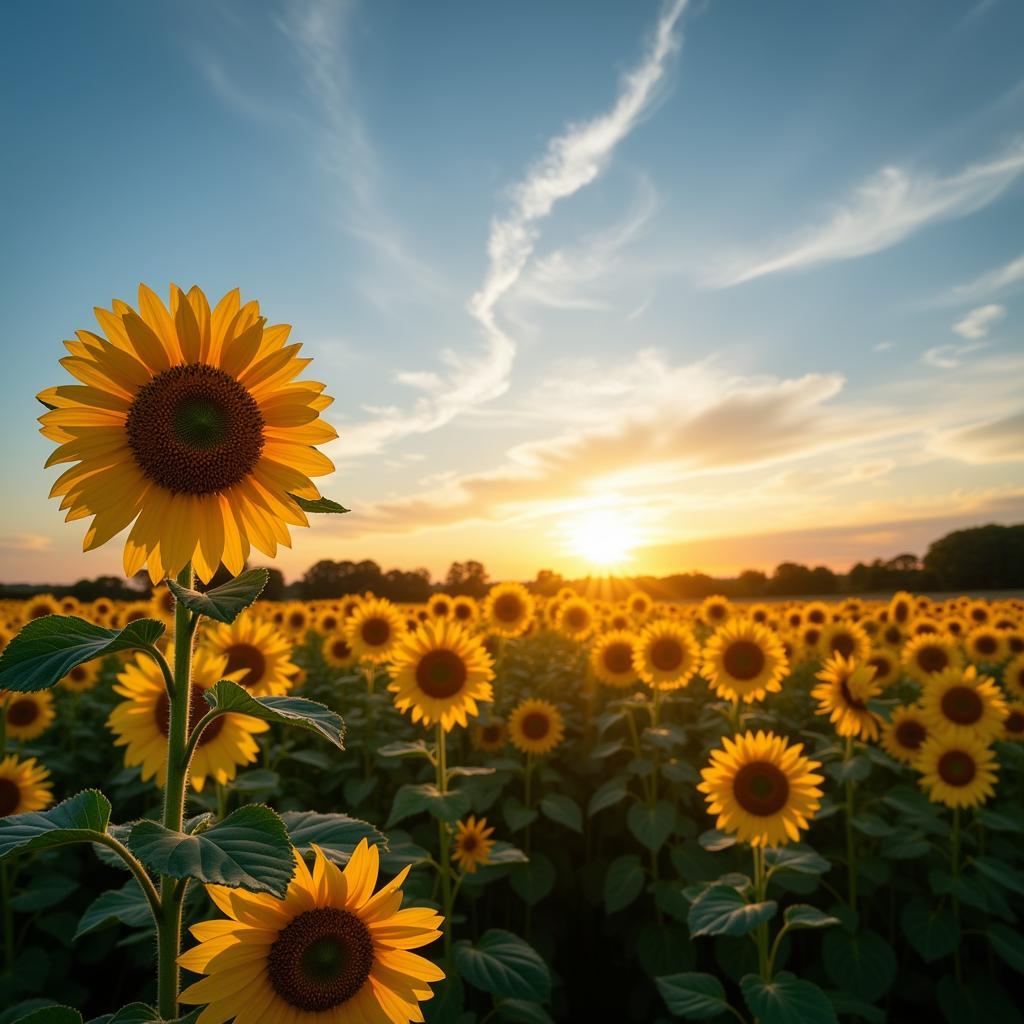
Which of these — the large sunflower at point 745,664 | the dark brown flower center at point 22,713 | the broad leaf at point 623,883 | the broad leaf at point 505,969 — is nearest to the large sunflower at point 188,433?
the broad leaf at point 505,969

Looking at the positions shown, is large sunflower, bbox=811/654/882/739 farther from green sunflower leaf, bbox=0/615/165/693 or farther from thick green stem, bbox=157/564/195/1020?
green sunflower leaf, bbox=0/615/165/693

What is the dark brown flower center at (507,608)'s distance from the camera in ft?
34.5

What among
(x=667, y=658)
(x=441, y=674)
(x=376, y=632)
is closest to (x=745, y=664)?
(x=667, y=658)

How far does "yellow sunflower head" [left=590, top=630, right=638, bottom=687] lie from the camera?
28.0 feet

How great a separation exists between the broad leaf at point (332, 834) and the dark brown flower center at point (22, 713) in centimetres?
605

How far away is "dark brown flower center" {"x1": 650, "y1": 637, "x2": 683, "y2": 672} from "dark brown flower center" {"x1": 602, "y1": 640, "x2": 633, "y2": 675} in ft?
3.62

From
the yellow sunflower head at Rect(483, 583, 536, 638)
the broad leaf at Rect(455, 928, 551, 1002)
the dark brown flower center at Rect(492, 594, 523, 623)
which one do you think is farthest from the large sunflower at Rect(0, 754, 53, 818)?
the dark brown flower center at Rect(492, 594, 523, 623)

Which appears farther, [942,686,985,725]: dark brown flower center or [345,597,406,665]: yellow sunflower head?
[345,597,406,665]: yellow sunflower head

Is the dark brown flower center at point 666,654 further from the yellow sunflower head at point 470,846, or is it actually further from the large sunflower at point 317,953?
the large sunflower at point 317,953

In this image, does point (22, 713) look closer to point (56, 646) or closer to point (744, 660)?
point (56, 646)

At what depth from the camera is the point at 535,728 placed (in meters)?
6.64

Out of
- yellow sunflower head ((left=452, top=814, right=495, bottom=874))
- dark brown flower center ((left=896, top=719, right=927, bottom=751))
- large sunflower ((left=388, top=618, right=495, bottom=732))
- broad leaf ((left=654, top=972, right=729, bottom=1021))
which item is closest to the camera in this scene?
broad leaf ((left=654, top=972, right=729, bottom=1021))

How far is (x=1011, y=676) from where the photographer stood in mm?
9172

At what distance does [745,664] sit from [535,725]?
1974mm
